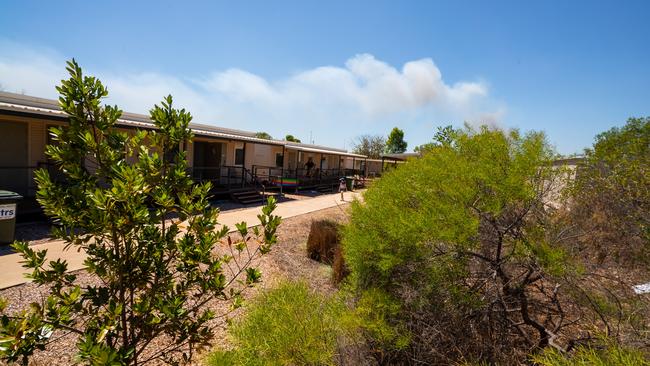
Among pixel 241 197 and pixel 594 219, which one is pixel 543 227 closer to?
pixel 594 219

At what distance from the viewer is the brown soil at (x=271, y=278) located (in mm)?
4020

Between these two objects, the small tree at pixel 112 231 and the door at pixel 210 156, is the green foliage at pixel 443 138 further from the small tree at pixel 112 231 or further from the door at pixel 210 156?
the door at pixel 210 156

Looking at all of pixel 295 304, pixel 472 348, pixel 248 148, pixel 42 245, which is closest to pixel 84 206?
pixel 295 304

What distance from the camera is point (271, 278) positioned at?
6.88m

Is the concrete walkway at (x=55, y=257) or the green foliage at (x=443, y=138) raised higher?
the green foliage at (x=443, y=138)

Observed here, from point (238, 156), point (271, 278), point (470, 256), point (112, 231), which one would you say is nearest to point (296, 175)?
point (238, 156)

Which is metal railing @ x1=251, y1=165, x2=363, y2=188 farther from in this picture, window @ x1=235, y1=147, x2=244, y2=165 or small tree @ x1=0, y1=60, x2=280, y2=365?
small tree @ x1=0, y1=60, x2=280, y2=365

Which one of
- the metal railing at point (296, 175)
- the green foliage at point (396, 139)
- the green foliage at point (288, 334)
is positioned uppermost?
the green foliage at point (396, 139)

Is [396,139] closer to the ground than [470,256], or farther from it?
farther from it

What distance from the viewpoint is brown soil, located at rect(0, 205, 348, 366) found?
13.2ft

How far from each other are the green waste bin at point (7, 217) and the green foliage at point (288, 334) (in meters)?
6.72

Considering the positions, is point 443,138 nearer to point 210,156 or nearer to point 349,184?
point 210,156

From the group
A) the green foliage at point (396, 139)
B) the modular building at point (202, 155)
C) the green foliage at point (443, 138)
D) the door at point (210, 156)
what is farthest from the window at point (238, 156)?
the green foliage at point (396, 139)

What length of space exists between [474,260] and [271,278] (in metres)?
4.38
